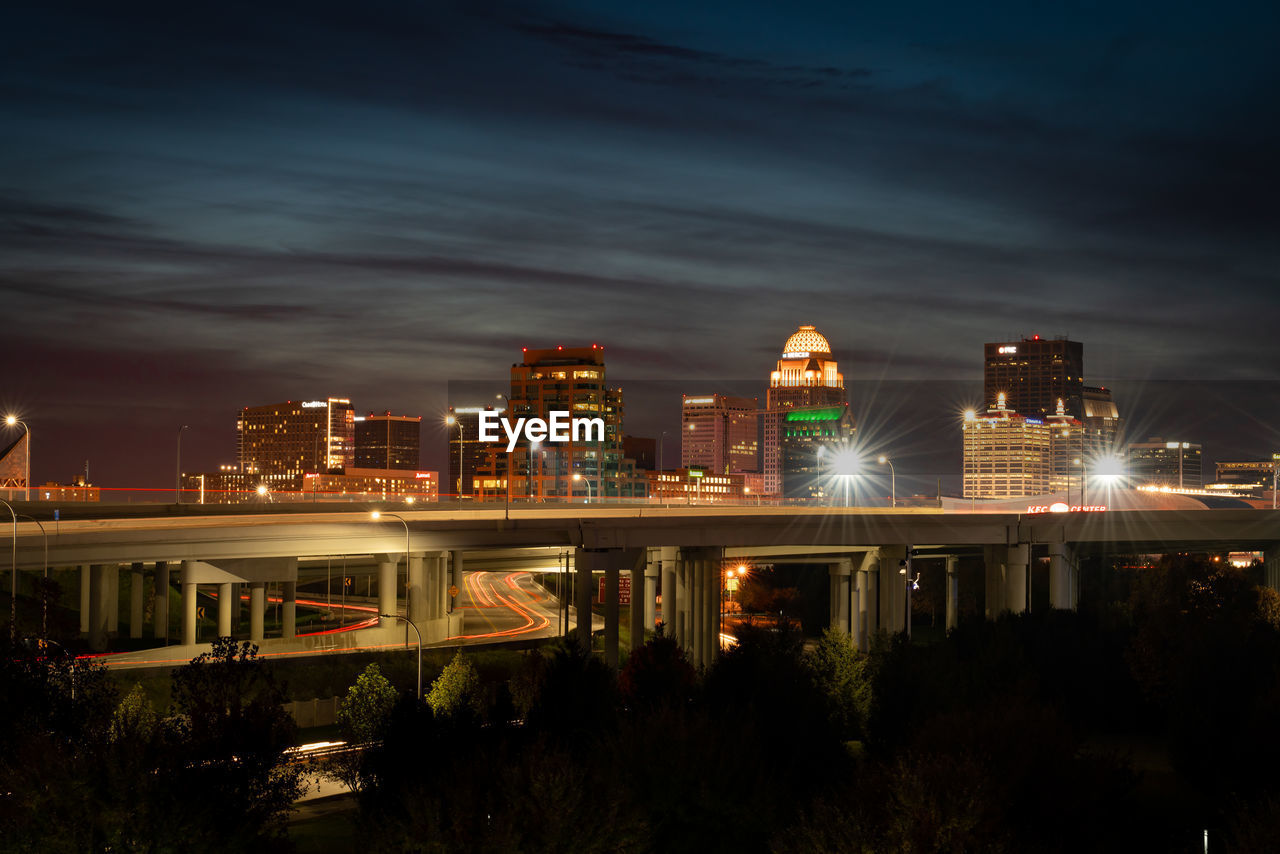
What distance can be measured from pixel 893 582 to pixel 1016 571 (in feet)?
30.9

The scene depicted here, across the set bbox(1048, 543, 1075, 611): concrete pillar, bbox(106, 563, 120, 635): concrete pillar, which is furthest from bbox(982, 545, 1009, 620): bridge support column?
bbox(106, 563, 120, 635): concrete pillar

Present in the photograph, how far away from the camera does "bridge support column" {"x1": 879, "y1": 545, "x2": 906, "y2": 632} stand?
341 ft


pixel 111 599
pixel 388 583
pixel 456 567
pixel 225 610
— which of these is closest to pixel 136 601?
pixel 111 599

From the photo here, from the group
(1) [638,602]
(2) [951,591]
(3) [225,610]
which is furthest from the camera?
(2) [951,591]

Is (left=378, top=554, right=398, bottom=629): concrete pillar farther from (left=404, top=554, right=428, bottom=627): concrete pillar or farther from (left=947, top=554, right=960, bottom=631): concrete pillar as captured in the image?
(left=947, top=554, right=960, bottom=631): concrete pillar

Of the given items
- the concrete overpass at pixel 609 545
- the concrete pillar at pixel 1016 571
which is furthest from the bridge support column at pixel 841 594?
the concrete pillar at pixel 1016 571

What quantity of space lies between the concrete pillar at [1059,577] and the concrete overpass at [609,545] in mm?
134

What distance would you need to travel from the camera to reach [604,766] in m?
41.1

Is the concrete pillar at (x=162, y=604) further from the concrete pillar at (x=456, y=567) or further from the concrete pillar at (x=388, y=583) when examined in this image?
the concrete pillar at (x=456, y=567)

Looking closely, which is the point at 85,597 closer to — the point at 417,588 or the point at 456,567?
the point at 417,588

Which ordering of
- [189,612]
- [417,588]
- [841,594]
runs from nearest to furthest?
1. [189,612]
2. [417,588]
3. [841,594]

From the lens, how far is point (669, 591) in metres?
95.6

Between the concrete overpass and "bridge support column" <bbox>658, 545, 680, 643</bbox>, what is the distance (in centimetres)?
10

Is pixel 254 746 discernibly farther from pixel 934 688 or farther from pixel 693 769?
pixel 934 688
